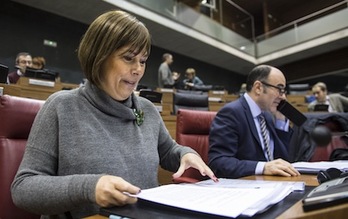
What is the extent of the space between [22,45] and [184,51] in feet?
13.5

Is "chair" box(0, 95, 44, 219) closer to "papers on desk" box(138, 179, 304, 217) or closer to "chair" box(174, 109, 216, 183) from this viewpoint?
"papers on desk" box(138, 179, 304, 217)

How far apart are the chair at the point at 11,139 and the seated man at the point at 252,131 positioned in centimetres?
79

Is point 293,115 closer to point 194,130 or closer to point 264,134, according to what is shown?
point 264,134

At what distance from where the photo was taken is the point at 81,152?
2.60 ft

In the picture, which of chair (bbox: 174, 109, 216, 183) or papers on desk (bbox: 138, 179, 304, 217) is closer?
papers on desk (bbox: 138, 179, 304, 217)

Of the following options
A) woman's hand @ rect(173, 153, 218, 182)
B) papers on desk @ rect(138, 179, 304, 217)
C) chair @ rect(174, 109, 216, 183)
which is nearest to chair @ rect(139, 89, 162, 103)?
chair @ rect(174, 109, 216, 183)

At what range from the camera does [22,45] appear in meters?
5.66

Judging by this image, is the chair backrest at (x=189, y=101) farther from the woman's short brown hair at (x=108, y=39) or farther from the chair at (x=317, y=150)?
the woman's short brown hair at (x=108, y=39)

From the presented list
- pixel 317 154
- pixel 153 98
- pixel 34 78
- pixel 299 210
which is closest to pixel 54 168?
pixel 299 210

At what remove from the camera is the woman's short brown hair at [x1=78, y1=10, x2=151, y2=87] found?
34.2 inches

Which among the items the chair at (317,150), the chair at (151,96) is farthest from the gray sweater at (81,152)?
the chair at (151,96)

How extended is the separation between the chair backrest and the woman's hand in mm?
2695

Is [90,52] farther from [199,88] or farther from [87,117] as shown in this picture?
[199,88]

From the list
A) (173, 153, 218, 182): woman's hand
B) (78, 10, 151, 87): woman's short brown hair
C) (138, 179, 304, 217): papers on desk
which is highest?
(78, 10, 151, 87): woman's short brown hair
